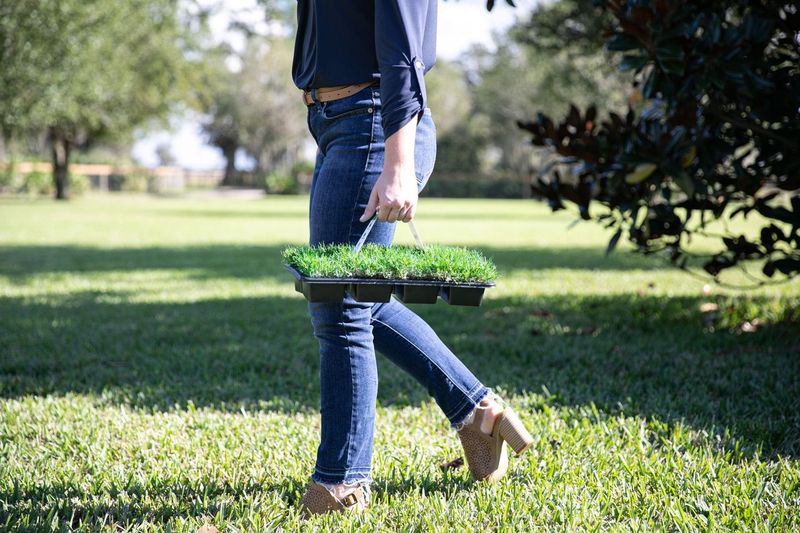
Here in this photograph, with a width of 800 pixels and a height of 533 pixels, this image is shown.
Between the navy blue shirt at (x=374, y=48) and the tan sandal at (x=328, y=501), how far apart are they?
1080 millimetres

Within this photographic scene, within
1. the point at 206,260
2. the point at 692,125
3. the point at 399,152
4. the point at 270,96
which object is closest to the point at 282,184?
the point at 270,96

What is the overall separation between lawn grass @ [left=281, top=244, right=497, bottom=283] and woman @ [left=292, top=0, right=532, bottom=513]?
11cm

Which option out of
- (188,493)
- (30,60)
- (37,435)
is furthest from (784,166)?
(30,60)

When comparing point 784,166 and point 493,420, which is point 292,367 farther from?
point 784,166

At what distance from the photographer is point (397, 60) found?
1973 millimetres

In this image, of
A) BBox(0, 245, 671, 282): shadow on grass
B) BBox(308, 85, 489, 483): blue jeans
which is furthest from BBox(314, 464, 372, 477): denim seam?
BBox(0, 245, 671, 282): shadow on grass

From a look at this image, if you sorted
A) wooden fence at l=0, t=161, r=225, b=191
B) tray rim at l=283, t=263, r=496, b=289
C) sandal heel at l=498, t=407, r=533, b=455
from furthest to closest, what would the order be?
1. wooden fence at l=0, t=161, r=225, b=191
2. sandal heel at l=498, t=407, r=533, b=455
3. tray rim at l=283, t=263, r=496, b=289

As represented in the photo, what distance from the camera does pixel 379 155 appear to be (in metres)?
2.15

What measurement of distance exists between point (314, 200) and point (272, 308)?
431cm

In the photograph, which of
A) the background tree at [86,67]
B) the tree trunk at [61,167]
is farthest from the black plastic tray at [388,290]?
the tree trunk at [61,167]

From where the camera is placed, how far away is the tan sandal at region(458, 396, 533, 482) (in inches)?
95.9

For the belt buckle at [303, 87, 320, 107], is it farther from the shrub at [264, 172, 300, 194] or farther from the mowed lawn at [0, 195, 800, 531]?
the shrub at [264, 172, 300, 194]

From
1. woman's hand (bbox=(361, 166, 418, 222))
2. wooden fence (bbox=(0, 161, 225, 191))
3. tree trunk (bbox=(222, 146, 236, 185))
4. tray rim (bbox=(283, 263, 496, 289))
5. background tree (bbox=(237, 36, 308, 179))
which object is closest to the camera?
tray rim (bbox=(283, 263, 496, 289))

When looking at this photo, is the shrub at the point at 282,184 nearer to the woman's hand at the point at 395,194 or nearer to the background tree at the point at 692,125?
the background tree at the point at 692,125
